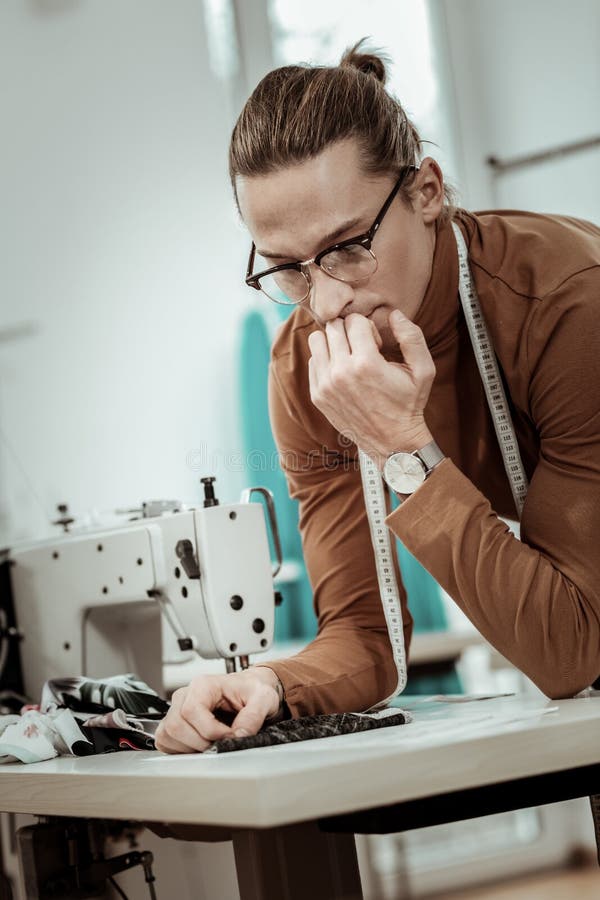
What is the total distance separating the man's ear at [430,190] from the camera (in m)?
1.53

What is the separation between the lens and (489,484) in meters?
1.69

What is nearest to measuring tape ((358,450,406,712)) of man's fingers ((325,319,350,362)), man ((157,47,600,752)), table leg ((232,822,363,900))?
man ((157,47,600,752))

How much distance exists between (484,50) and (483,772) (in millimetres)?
3586

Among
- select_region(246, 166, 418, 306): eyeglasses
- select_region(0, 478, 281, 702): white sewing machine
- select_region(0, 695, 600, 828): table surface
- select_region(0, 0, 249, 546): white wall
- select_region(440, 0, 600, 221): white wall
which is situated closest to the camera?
select_region(0, 695, 600, 828): table surface

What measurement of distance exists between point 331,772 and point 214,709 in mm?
478

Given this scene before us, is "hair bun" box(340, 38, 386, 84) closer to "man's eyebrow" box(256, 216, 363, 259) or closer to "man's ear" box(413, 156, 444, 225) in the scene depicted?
"man's ear" box(413, 156, 444, 225)

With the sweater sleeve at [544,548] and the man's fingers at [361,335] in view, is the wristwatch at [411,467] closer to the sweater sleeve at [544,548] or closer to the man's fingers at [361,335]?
the sweater sleeve at [544,548]

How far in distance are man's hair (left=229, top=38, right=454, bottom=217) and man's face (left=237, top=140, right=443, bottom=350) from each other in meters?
0.02

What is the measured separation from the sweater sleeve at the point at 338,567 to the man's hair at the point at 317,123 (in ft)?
1.40

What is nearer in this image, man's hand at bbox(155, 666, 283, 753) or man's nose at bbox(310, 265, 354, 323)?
man's hand at bbox(155, 666, 283, 753)

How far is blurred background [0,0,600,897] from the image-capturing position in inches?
151

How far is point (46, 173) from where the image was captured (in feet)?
12.9

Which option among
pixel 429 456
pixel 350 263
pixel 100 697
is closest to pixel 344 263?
pixel 350 263

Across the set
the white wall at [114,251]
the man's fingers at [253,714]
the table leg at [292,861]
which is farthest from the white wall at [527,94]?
the table leg at [292,861]
